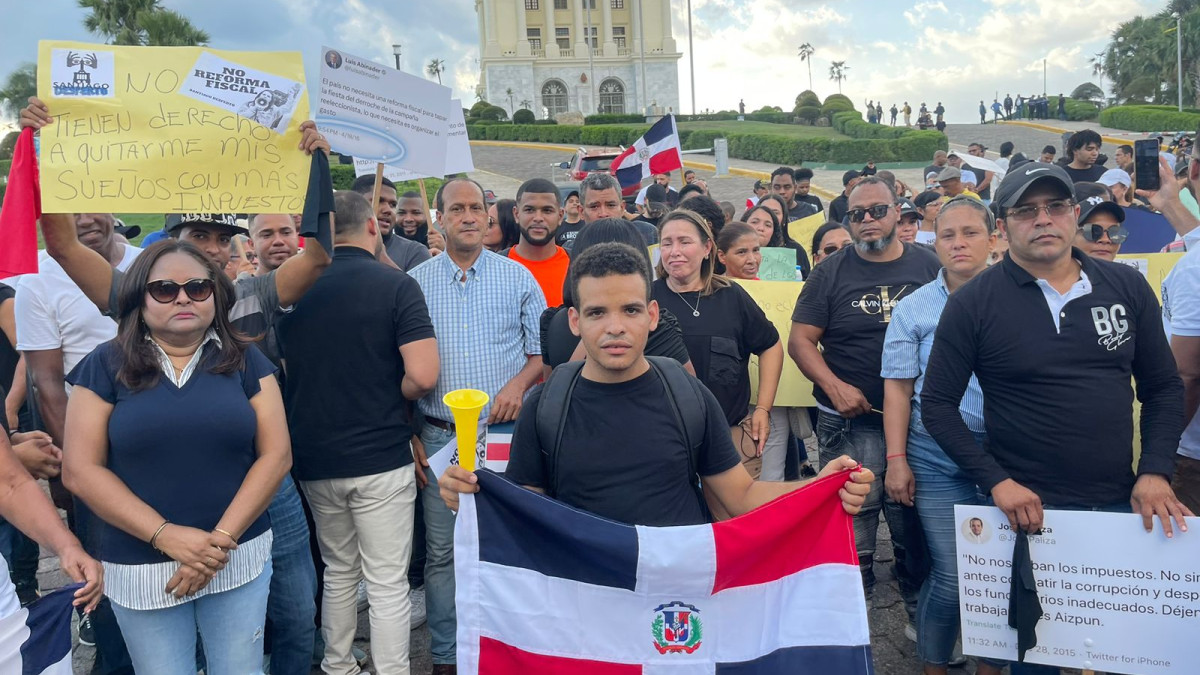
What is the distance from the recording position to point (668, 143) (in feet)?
34.0

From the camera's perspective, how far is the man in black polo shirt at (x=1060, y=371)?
317cm

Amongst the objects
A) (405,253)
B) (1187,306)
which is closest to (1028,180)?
(1187,306)

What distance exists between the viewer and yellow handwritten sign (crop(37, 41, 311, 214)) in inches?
130

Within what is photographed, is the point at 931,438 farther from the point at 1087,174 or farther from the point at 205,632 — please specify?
the point at 1087,174

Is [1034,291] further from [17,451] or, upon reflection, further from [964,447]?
[17,451]

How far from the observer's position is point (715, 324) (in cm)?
421

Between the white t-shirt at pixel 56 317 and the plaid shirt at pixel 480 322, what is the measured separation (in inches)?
58.9

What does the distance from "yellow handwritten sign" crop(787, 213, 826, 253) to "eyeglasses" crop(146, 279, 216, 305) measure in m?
5.97

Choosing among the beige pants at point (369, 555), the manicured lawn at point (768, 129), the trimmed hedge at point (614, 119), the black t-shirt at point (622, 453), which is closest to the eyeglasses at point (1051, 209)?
the black t-shirt at point (622, 453)

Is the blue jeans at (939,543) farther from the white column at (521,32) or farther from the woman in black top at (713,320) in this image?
the white column at (521,32)

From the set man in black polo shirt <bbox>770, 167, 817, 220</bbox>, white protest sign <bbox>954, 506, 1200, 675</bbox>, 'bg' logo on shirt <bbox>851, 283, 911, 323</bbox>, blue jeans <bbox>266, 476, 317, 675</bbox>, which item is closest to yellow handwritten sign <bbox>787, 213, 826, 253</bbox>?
man in black polo shirt <bbox>770, 167, 817, 220</bbox>

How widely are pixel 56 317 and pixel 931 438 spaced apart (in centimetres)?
388

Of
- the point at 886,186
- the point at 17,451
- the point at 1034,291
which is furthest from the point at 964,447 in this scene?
the point at 17,451

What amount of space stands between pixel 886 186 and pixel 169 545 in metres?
3.78
